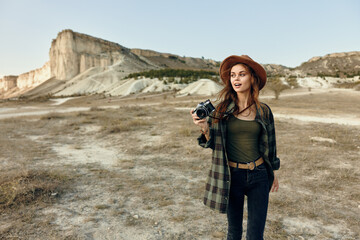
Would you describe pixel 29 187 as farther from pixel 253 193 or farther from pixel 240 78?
pixel 240 78

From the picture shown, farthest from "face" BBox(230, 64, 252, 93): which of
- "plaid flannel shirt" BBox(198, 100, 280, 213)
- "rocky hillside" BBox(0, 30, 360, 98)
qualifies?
"rocky hillside" BBox(0, 30, 360, 98)

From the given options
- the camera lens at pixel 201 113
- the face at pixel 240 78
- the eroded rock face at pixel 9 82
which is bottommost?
the camera lens at pixel 201 113

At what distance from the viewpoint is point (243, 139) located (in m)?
1.89

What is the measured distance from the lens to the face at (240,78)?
1.90 meters

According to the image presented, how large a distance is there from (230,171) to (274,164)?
49 cm

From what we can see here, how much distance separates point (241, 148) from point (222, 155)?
0.17 m

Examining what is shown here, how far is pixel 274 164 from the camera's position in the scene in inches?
81.4

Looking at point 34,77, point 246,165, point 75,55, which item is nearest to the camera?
point 246,165

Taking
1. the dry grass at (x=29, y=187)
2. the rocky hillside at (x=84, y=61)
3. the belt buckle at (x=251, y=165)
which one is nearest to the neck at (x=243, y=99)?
the belt buckle at (x=251, y=165)

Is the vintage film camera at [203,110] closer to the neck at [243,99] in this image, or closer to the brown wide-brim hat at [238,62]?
the neck at [243,99]

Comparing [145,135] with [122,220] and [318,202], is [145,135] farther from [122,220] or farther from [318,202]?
[318,202]

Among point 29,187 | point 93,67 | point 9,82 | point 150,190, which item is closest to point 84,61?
point 93,67

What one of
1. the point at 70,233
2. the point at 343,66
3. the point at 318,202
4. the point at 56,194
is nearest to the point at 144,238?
the point at 70,233

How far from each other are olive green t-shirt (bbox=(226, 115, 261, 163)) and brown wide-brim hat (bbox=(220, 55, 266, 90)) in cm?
44
